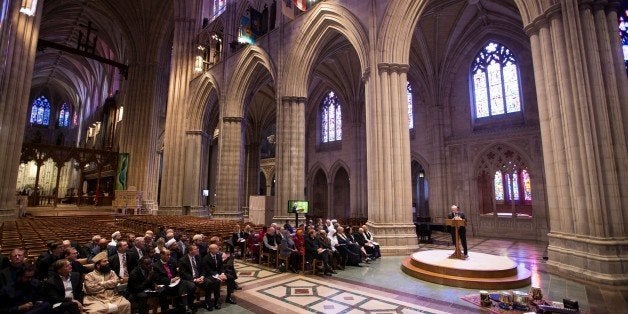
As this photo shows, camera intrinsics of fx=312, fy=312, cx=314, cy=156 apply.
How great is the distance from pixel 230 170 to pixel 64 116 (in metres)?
40.4

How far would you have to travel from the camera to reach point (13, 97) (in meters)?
12.4

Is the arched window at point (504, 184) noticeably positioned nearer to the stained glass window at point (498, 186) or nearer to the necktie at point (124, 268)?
the stained glass window at point (498, 186)

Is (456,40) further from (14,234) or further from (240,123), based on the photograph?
(14,234)

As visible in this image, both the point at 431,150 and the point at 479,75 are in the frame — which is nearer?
the point at 479,75

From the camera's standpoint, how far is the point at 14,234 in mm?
7109

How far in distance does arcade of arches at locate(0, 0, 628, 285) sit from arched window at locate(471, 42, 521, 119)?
61mm

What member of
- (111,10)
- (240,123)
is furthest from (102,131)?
(240,123)

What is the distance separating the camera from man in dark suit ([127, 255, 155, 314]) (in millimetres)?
4359

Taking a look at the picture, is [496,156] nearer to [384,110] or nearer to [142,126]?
[384,110]

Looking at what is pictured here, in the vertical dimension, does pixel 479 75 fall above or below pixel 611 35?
above

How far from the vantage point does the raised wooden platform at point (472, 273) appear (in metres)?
5.83

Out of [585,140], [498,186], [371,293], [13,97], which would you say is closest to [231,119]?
[13,97]

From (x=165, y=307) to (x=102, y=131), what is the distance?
33.7m

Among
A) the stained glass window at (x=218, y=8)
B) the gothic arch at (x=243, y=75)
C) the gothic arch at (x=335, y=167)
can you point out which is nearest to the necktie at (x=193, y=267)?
the gothic arch at (x=243, y=75)
